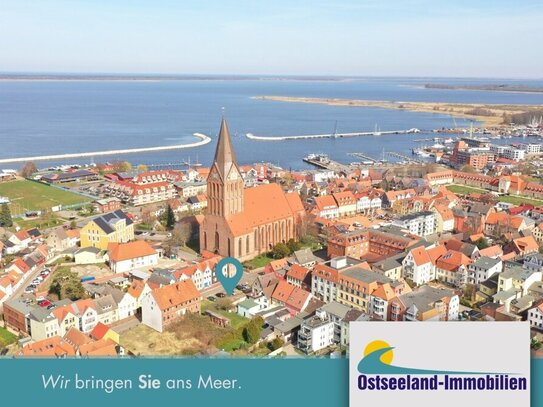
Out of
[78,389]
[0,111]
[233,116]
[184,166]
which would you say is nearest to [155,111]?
[233,116]

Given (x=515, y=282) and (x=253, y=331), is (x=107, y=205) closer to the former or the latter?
(x=253, y=331)

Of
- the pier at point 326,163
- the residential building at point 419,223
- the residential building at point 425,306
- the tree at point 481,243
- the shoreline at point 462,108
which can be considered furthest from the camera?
the shoreline at point 462,108

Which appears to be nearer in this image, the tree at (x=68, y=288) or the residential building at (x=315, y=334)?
the residential building at (x=315, y=334)

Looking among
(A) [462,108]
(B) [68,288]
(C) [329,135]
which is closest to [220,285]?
(B) [68,288]

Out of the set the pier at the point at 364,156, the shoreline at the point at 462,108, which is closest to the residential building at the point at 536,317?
the pier at the point at 364,156

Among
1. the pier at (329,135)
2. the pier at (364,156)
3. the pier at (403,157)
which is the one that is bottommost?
the pier at (364,156)

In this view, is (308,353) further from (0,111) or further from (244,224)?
(0,111)

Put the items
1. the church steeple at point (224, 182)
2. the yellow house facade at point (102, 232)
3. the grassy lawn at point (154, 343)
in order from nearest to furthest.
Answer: the grassy lawn at point (154, 343)
the church steeple at point (224, 182)
the yellow house facade at point (102, 232)

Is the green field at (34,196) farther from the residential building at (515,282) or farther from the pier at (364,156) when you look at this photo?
the pier at (364,156)
